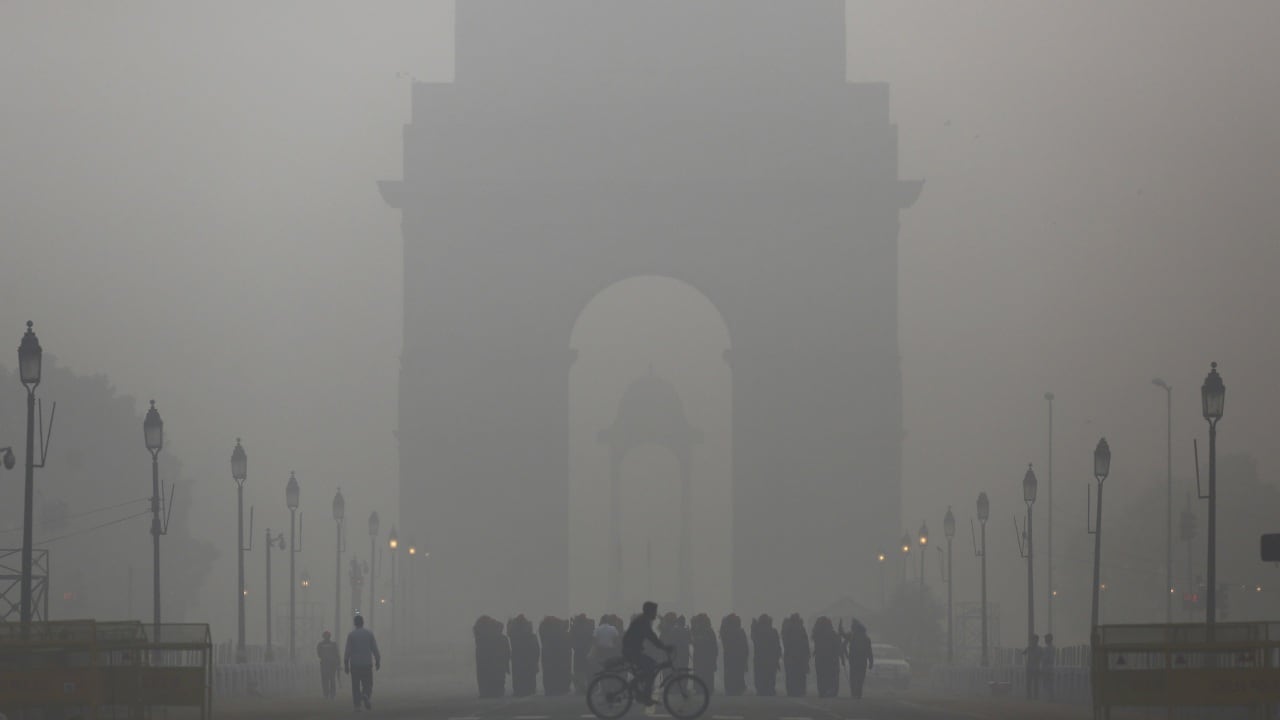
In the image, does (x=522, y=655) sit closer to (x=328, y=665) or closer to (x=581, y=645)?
(x=581, y=645)

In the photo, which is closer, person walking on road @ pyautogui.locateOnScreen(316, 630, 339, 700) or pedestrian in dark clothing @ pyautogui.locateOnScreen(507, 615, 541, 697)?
pedestrian in dark clothing @ pyautogui.locateOnScreen(507, 615, 541, 697)

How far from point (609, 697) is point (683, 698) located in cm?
77

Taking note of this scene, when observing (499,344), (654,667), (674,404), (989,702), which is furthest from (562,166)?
(674,404)

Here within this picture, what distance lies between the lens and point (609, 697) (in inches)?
917

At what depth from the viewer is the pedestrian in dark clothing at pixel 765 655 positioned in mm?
35625

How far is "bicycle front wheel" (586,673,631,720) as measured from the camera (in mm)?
23297

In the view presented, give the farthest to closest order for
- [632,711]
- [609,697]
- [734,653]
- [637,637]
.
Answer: [734,653]
[632,711]
[609,697]
[637,637]

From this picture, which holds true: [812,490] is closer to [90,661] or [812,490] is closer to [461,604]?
[461,604]

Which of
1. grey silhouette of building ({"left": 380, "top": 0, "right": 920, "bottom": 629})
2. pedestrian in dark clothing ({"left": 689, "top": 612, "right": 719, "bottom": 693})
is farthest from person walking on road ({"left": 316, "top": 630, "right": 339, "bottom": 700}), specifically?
grey silhouette of building ({"left": 380, "top": 0, "right": 920, "bottom": 629})

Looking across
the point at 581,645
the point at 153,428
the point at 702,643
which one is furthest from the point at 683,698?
the point at 153,428

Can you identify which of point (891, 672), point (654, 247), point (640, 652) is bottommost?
point (891, 672)

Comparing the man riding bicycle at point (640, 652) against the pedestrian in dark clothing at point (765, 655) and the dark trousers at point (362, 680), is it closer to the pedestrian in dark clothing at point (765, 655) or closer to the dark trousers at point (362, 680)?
the dark trousers at point (362, 680)

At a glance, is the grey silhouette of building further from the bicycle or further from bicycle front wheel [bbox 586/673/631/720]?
the bicycle

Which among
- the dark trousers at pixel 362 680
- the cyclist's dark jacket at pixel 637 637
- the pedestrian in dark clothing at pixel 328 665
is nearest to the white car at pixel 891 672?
the pedestrian in dark clothing at pixel 328 665
